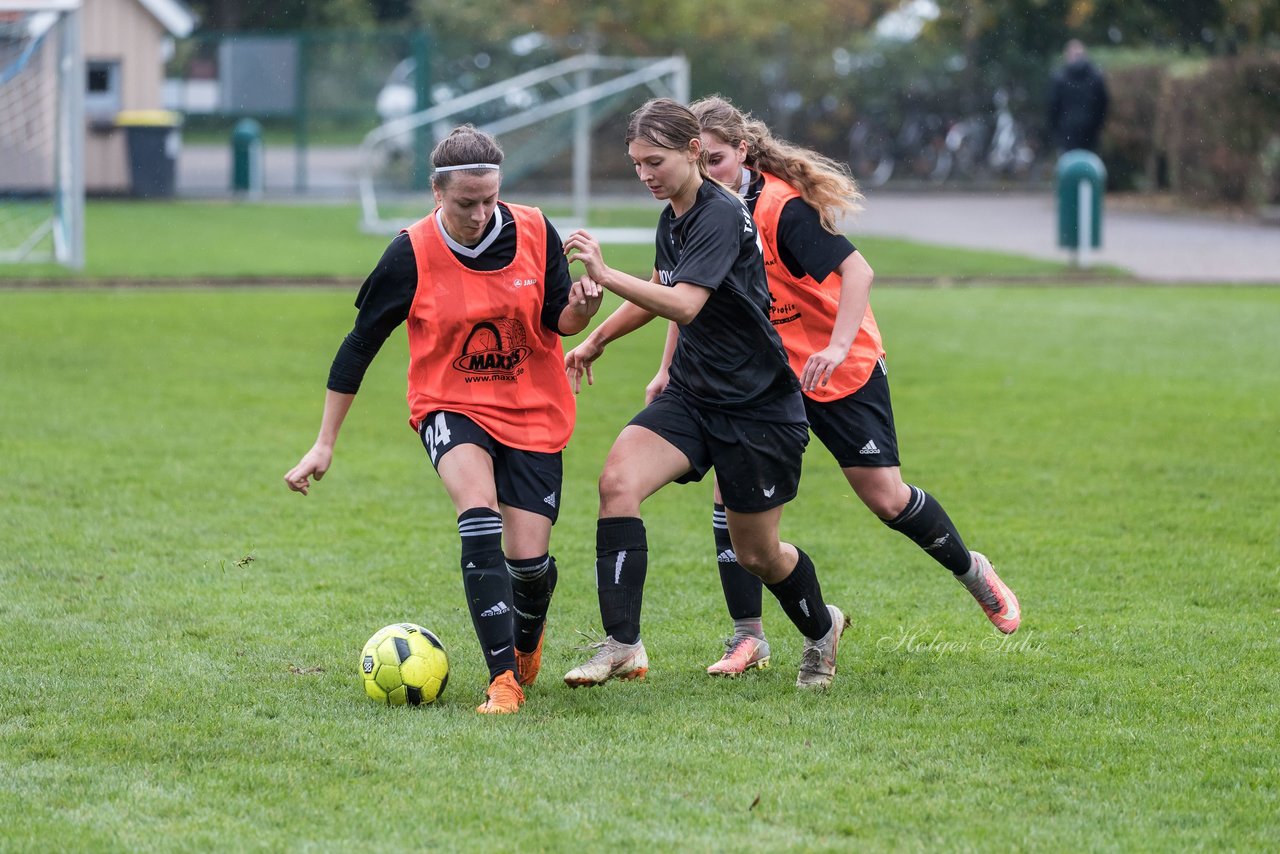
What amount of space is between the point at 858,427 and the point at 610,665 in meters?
1.15

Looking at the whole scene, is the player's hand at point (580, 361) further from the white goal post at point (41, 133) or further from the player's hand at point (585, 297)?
the white goal post at point (41, 133)

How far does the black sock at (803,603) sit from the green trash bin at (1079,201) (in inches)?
570

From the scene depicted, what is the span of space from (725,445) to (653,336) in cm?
964

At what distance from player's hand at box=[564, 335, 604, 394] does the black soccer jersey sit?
0.32 meters

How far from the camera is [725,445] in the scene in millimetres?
5016

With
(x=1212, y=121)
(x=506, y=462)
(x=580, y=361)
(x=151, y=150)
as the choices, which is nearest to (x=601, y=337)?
(x=580, y=361)

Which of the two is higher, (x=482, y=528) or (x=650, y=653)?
(x=482, y=528)

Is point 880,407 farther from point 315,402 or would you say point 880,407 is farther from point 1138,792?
point 315,402

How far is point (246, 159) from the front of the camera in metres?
31.2

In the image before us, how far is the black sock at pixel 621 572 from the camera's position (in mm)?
5039

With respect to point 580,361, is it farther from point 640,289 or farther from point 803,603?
point 803,603

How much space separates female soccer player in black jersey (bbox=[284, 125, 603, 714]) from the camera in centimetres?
496

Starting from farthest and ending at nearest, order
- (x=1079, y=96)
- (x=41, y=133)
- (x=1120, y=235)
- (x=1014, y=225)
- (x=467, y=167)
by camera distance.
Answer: (x=1079, y=96)
(x=1014, y=225)
(x=1120, y=235)
(x=41, y=133)
(x=467, y=167)

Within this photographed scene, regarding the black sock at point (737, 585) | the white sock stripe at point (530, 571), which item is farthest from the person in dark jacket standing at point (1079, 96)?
the white sock stripe at point (530, 571)
